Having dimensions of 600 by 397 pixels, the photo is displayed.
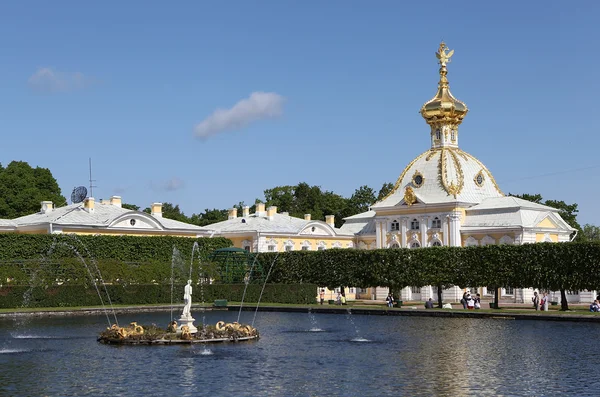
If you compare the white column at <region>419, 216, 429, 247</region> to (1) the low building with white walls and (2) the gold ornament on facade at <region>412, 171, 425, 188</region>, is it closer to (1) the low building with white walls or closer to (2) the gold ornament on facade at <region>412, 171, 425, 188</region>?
(2) the gold ornament on facade at <region>412, 171, 425, 188</region>

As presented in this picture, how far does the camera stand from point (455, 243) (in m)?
68.9

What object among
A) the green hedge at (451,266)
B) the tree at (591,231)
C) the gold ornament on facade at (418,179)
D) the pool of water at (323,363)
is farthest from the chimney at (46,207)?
the tree at (591,231)

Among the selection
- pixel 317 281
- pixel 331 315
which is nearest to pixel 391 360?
pixel 331 315

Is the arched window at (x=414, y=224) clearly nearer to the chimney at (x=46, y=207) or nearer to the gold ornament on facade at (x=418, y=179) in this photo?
the gold ornament on facade at (x=418, y=179)

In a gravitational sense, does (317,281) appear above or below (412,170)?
below

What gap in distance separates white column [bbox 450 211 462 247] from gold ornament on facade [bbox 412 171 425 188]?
16.8 ft

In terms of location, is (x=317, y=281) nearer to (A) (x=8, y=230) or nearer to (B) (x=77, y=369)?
(A) (x=8, y=230)

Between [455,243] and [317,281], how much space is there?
1380 cm

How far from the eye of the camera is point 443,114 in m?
77.8

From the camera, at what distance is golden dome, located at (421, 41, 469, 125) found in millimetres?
77938

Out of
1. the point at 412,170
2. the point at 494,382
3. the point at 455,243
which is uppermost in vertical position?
the point at 412,170

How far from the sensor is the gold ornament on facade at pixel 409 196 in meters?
71.8

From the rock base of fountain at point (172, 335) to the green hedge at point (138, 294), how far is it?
20507 millimetres

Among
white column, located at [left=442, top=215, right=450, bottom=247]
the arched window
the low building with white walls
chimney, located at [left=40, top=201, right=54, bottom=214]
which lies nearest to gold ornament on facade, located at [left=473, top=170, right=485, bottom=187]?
white column, located at [left=442, top=215, right=450, bottom=247]
